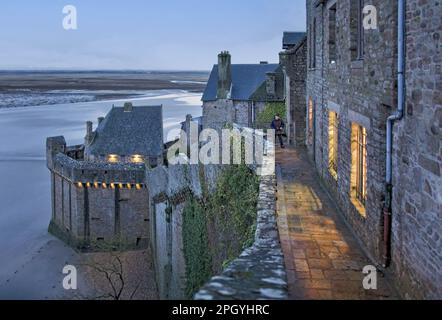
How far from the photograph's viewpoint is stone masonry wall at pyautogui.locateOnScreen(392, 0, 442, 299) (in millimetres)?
5652

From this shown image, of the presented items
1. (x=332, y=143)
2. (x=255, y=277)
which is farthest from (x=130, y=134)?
(x=255, y=277)

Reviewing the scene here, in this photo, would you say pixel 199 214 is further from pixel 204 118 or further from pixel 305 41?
pixel 204 118

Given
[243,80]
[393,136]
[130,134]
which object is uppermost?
[243,80]

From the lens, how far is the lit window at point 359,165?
9.52 m

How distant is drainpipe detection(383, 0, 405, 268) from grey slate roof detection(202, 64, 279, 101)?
35.2 m

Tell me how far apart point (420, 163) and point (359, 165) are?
12.3ft

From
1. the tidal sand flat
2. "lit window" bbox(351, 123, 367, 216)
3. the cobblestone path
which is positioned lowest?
the tidal sand flat

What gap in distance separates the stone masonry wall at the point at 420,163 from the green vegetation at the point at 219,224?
8.91 ft

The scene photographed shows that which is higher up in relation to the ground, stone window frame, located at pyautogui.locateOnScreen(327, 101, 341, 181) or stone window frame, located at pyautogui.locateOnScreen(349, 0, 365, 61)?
stone window frame, located at pyautogui.locateOnScreen(349, 0, 365, 61)

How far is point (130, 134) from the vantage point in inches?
1578

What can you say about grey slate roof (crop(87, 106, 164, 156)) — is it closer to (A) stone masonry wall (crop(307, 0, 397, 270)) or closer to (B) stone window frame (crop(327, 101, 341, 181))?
(A) stone masonry wall (crop(307, 0, 397, 270))

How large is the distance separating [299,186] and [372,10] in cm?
601

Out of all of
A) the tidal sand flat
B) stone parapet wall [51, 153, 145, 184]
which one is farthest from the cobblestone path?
stone parapet wall [51, 153, 145, 184]

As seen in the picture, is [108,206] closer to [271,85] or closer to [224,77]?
[271,85]
